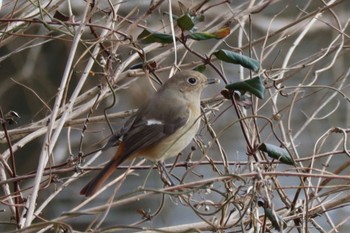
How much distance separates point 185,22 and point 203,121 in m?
0.71

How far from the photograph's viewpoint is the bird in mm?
2961

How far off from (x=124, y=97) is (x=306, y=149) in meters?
1.76

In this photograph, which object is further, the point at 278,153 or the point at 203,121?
the point at 203,121

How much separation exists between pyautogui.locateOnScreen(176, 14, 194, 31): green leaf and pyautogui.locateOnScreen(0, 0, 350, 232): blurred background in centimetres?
5

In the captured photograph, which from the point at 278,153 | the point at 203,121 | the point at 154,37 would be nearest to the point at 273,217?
the point at 278,153

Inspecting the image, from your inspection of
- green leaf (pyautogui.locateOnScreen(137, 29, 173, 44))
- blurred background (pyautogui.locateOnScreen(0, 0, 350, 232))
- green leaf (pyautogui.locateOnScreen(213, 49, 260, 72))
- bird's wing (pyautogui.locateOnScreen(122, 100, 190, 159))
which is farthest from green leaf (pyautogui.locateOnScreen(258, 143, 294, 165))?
bird's wing (pyautogui.locateOnScreen(122, 100, 190, 159))

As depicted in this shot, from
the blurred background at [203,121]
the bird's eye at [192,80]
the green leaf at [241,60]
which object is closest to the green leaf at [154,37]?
the blurred background at [203,121]

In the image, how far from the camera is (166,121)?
10.2 feet

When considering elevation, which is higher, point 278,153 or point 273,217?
point 278,153

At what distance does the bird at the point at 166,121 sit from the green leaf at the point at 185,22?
404mm

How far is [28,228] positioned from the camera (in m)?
2.09

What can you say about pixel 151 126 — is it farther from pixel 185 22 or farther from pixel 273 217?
pixel 273 217

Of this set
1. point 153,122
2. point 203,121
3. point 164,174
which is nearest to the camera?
point 164,174

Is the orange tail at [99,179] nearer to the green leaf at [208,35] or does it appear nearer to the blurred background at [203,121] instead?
the blurred background at [203,121]
